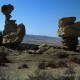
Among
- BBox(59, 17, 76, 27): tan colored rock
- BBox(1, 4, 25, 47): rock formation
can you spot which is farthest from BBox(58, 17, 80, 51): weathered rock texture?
BBox(1, 4, 25, 47): rock formation

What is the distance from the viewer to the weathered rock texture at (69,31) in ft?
105

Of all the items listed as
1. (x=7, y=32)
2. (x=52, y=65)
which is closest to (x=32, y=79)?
(x=52, y=65)

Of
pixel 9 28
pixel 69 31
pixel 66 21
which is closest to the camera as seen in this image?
pixel 69 31

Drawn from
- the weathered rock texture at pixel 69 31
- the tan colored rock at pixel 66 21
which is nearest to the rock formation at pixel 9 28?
the weathered rock texture at pixel 69 31

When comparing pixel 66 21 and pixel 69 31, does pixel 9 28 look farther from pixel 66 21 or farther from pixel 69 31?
pixel 69 31

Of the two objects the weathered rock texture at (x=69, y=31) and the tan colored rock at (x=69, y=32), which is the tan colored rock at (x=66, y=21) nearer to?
the weathered rock texture at (x=69, y=31)

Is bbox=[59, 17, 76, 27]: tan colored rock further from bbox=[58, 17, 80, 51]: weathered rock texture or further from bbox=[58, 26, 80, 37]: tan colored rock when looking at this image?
bbox=[58, 26, 80, 37]: tan colored rock

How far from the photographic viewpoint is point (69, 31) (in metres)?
32.0

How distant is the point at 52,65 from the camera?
67.6 ft

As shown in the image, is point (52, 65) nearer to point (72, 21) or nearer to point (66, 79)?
point (66, 79)

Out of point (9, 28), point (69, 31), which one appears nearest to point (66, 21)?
point (69, 31)

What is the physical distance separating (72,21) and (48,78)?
22.8 m

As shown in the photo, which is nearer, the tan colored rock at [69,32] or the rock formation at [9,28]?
the tan colored rock at [69,32]

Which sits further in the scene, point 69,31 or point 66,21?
point 66,21
